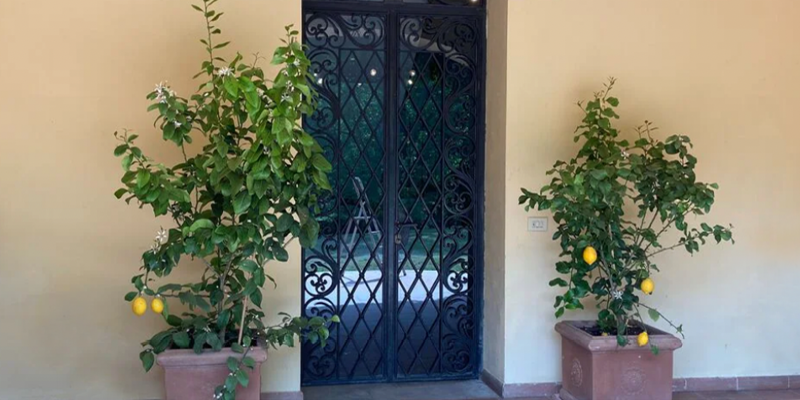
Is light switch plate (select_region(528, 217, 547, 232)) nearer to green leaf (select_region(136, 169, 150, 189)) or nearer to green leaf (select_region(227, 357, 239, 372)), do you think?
green leaf (select_region(227, 357, 239, 372))

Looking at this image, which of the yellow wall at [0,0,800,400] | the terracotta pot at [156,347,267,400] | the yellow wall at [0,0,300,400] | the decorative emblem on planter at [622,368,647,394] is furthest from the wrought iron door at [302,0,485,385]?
the terracotta pot at [156,347,267,400]

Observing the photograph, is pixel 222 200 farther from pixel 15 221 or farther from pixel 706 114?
pixel 706 114

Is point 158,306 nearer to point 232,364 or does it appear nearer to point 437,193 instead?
point 232,364

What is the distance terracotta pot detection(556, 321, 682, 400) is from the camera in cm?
Answer: 326

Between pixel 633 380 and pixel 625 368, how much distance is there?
78mm

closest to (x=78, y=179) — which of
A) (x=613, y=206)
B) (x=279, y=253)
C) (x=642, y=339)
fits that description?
(x=279, y=253)

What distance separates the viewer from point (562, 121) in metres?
3.75

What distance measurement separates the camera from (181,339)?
8.95 feet

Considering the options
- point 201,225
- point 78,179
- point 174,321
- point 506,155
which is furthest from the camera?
point 506,155

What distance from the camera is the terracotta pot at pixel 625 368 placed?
326 cm

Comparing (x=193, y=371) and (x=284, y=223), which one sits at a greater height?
(x=284, y=223)

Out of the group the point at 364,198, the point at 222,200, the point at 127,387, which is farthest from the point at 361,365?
the point at 222,200

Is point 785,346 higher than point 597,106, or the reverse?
point 597,106

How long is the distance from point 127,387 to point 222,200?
4.75ft
